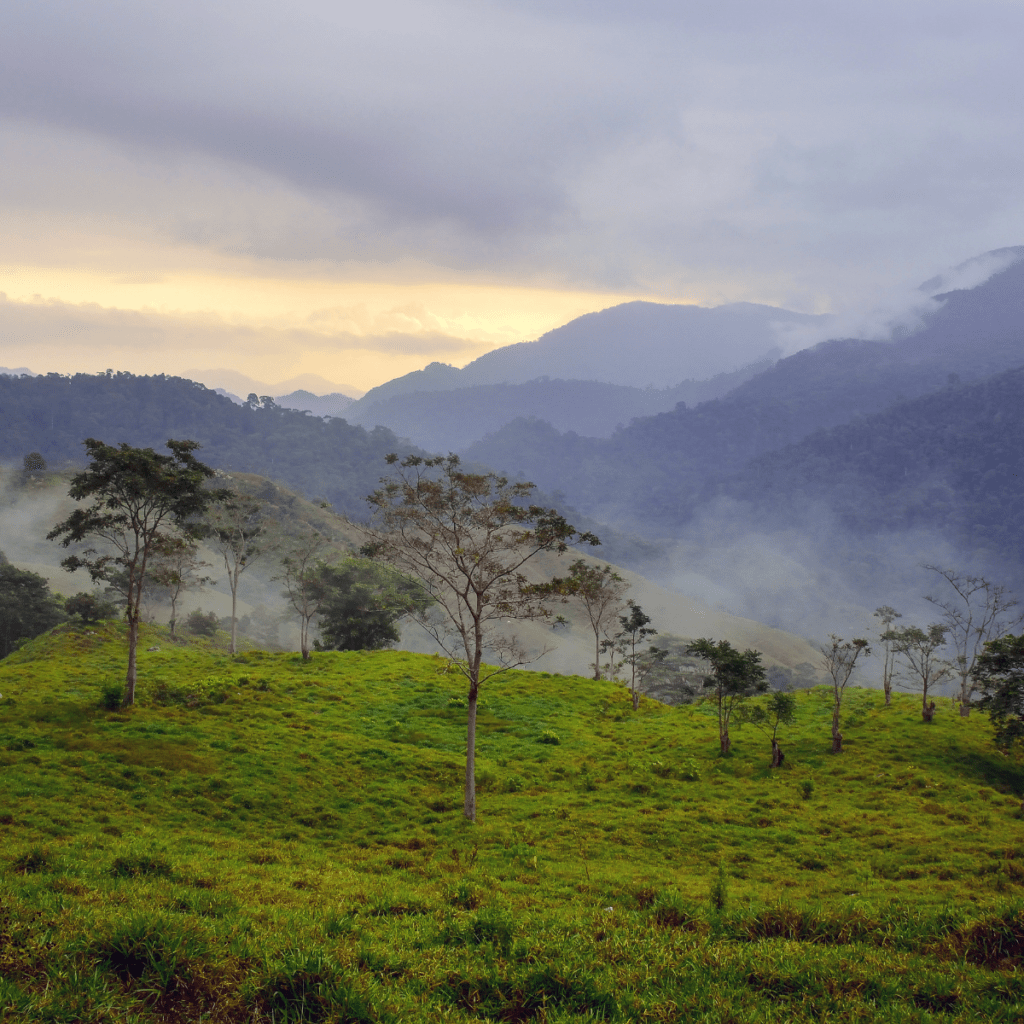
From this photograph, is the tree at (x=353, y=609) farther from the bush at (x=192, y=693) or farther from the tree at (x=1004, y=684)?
the tree at (x=1004, y=684)

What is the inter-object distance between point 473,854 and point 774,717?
92.9 feet

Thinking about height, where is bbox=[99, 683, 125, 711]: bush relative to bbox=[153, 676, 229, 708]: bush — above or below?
above

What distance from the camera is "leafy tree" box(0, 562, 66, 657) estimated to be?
225 ft

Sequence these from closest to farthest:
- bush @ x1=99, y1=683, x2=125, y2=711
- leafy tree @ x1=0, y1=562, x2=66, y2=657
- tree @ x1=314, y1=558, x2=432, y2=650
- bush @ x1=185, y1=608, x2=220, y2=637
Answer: bush @ x1=99, y1=683, x2=125, y2=711, tree @ x1=314, y1=558, x2=432, y2=650, leafy tree @ x1=0, y1=562, x2=66, y2=657, bush @ x1=185, y1=608, x2=220, y2=637

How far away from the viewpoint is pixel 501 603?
26.5 m

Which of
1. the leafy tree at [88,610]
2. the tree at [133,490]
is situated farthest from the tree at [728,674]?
the leafy tree at [88,610]

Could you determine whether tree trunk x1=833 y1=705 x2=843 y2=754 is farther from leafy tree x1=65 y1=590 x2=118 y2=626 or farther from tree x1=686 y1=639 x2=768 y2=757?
leafy tree x1=65 y1=590 x2=118 y2=626

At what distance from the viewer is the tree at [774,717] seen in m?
34.5

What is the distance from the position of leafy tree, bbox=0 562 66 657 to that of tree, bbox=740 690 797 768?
68883 millimetres

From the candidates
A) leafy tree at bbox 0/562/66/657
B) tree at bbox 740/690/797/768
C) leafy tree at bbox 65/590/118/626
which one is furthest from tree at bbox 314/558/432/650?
tree at bbox 740/690/797/768

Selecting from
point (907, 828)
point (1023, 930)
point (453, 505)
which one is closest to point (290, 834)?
point (453, 505)

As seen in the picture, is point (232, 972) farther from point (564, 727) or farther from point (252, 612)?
point (252, 612)

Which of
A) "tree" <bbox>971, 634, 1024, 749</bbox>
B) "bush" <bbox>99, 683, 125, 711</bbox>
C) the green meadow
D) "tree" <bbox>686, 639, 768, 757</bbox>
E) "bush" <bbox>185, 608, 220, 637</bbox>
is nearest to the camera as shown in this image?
the green meadow

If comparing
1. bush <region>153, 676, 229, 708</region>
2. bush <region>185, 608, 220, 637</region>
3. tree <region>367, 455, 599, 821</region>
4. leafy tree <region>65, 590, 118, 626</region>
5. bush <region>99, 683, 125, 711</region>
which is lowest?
bush <region>185, 608, 220, 637</region>
